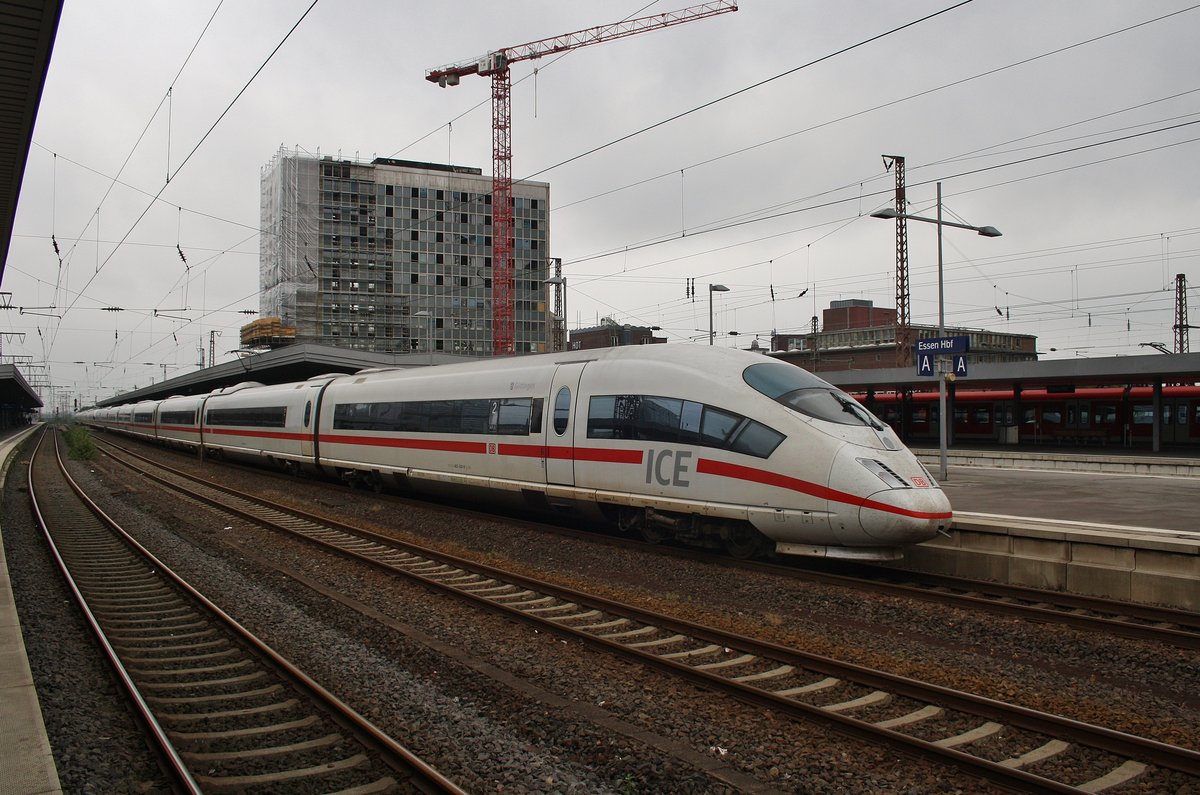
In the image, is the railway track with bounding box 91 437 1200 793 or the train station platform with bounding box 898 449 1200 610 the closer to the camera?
the railway track with bounding box 91 437 1200 793

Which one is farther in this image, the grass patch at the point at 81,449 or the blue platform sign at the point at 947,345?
the grass patch at the point at 81,449

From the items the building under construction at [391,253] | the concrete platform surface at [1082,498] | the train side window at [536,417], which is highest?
the building under construction at [391,253]

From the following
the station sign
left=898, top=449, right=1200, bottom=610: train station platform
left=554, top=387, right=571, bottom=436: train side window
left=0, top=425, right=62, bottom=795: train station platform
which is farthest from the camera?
the station sign

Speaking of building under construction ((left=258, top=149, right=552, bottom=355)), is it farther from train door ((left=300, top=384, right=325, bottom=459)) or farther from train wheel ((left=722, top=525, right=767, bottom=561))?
train wheel ((left=722, top=525, right=767, bottom=561))

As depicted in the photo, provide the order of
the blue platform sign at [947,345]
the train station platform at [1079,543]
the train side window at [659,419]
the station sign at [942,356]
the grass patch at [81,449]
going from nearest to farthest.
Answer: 1. the train station platform at [1079,543]
2. the train side window at [659,419]
3. the blue platform sign at [947,345]
4. the station sign at [942,356]
5. the grass patch at [81,449]

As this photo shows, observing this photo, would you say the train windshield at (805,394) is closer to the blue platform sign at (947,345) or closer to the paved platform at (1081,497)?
the paved platform at (1081,497)

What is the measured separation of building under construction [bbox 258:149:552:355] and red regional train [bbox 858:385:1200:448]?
44648mm

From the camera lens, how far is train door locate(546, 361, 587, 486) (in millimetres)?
12954

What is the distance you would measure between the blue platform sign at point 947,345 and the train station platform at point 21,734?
16.7m

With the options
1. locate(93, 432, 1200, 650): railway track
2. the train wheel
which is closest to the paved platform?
locate(93, 432, 1200, 650): railway track

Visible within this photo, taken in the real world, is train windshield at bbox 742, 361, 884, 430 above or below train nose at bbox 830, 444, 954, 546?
above

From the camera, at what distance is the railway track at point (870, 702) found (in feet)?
16.0

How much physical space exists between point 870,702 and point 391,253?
87444 mm

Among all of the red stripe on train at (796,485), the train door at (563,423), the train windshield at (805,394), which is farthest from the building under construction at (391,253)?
the red stripe on train at (796,485)
